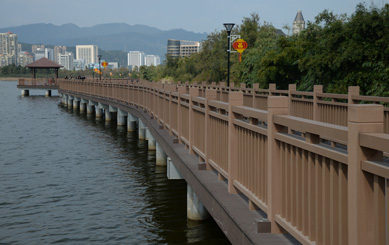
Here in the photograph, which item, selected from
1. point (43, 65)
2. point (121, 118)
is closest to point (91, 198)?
point (121, 118)

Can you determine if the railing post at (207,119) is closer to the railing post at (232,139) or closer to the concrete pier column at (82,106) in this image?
the railing post at (232,139)

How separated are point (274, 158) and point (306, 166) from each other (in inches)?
30.4

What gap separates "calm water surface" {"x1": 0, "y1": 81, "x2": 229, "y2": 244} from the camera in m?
10.9

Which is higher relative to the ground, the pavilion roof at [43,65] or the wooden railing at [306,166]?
the pavilion roof at [43,65]

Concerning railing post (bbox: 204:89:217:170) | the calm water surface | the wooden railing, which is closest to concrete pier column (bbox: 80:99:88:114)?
the calm water surface

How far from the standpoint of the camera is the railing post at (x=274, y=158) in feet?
17.5

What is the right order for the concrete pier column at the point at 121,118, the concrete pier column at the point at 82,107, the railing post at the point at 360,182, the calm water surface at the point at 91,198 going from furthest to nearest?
the concrete pier column at the point at 82,107
the concrete pier column at the point at 121,118
the calm water surface at the point at 91,198
the railing post at the point at 360,182

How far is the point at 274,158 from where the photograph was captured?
5.44m

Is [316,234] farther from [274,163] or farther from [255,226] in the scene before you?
[255,226]

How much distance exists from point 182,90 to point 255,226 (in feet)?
25.3

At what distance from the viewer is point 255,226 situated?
235 inches

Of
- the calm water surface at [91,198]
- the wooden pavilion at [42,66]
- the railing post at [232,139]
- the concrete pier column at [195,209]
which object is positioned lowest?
the calm water surface at [91,198]

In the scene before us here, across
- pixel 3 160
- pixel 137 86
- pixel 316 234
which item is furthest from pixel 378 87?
pixel 316 234

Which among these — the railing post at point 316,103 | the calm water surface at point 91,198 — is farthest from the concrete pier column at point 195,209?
the railing post at point 316,103
